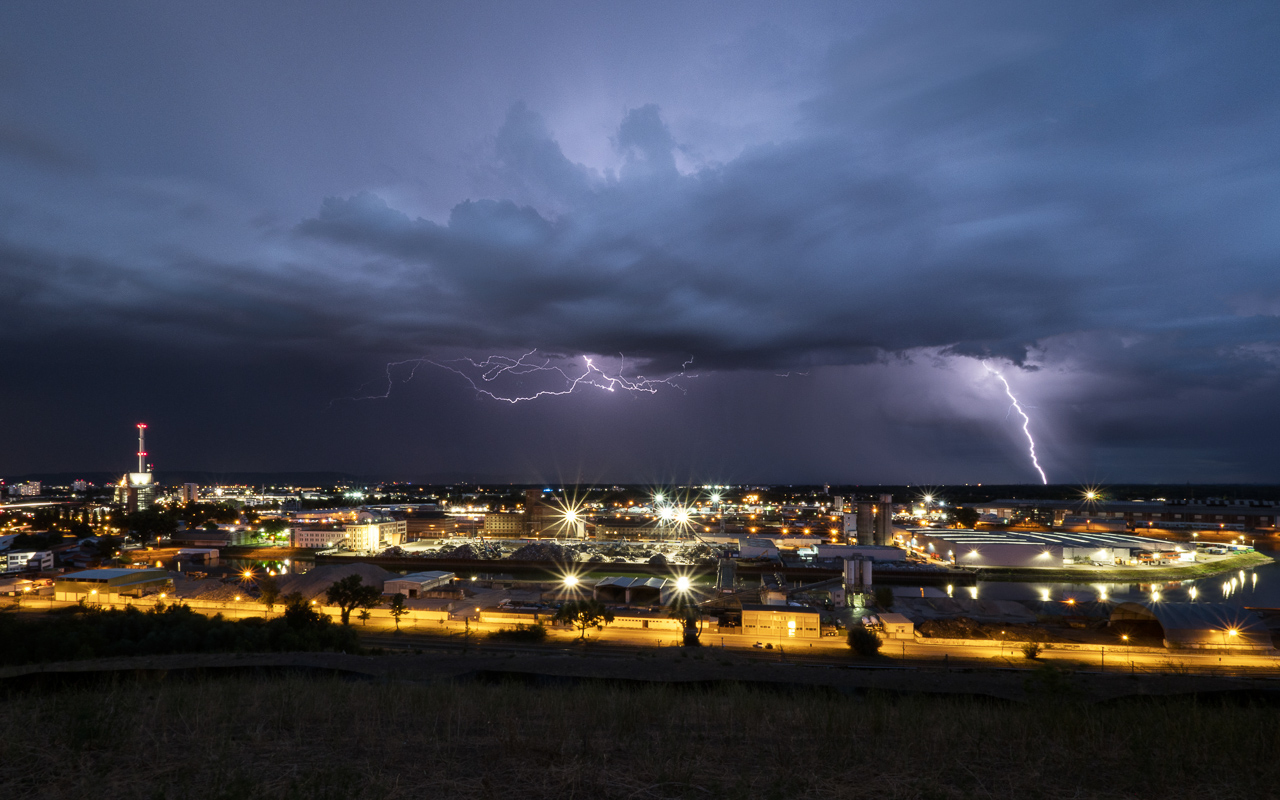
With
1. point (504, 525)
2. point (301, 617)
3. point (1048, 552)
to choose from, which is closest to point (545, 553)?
point (504, 525)

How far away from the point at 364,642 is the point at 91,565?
106 feet

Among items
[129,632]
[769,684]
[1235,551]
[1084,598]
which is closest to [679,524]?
[1084,598]

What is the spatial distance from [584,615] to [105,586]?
74.6ft

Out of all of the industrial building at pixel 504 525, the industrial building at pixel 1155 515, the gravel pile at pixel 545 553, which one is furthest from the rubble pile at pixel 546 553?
the industrial building at pixel 1155 515

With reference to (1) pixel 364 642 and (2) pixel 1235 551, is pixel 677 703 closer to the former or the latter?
(1) pixel 364 642

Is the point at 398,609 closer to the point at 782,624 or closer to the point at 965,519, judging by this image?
the point at 782,624

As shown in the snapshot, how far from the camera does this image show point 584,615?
70.1 feet

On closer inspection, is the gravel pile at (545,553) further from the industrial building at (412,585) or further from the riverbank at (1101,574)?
the riverbank at (1101,574)

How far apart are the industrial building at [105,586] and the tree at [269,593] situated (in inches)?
201

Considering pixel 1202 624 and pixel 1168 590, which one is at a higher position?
pixel 1202 624

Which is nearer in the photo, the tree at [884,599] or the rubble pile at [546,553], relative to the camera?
the tree at [884,599]

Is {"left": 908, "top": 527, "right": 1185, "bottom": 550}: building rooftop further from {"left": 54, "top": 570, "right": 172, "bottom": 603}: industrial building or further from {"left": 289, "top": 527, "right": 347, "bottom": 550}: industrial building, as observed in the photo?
{"left": 54, "top": 570, "right": 172, "bottom": 603}: industrial building

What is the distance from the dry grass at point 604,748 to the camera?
3.53m

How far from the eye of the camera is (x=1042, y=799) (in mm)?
3525
